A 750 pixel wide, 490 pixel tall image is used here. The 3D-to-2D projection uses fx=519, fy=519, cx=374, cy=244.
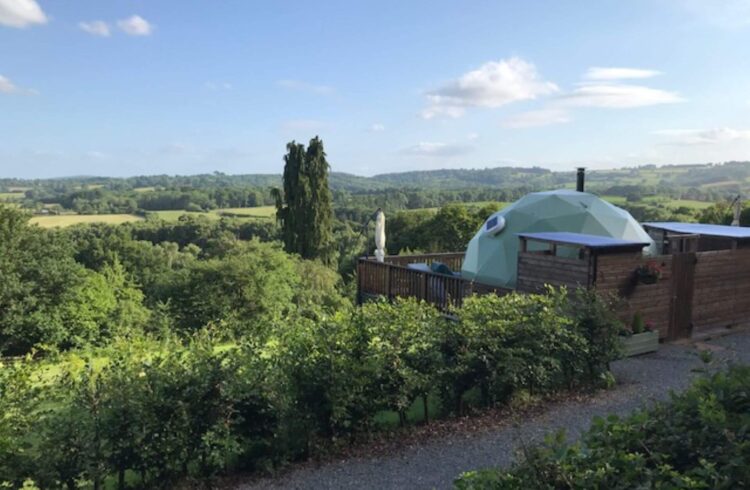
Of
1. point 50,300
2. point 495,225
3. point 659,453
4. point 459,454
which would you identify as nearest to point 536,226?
point 495,225

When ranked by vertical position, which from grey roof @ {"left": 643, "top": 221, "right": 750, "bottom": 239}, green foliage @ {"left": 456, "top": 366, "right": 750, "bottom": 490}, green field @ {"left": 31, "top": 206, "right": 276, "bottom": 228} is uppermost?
grey roof @ {"left": 643, "top": 221, "right": 750, "bottom": 239}

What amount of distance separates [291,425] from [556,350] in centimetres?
407

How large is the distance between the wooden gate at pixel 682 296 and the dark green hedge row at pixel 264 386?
4.47 m

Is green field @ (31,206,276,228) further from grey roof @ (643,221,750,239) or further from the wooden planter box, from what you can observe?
the wooden planter box

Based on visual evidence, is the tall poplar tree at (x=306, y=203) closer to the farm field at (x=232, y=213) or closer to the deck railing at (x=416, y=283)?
the deck railing at (x=416, y=283)

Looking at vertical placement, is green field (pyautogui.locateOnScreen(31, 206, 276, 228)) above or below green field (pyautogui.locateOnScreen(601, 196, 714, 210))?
below

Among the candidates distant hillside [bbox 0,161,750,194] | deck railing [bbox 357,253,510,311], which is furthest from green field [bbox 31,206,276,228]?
deck railing [bbox 357,253,510,311]

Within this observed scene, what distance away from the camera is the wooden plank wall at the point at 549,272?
1019 cm

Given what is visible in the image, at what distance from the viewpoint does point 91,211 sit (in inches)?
3430

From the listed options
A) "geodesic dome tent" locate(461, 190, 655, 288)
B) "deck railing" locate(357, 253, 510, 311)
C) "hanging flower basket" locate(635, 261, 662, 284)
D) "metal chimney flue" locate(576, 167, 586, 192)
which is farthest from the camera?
"metal chimney flue" locate(576, 167, 586, 192)

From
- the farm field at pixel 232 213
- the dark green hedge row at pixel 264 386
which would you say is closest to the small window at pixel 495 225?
the dark green hedge row at pixel 264 386

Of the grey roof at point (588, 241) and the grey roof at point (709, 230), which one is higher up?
the grey roof at point (588, 241)

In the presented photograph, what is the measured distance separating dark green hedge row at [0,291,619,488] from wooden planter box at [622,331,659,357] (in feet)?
8.27

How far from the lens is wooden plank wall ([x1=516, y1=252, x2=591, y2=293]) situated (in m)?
10.2
